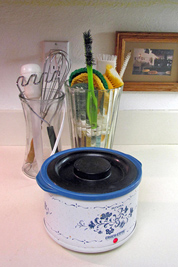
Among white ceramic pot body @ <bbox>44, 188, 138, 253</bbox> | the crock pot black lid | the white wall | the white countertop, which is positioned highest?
the white wall

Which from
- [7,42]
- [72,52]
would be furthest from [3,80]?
[72,52]

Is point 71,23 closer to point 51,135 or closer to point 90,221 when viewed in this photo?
point 51,135

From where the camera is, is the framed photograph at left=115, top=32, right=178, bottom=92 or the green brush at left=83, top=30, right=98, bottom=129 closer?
the green brush at left=83, top=30, right=98, bottom=129

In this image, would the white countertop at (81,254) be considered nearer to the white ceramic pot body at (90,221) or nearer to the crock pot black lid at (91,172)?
the white ceramic pot body at (90,221)

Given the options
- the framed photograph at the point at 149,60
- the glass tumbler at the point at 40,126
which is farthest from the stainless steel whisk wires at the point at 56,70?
the framed photograph at the point at 149,60

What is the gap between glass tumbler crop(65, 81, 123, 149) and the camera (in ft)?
2.05

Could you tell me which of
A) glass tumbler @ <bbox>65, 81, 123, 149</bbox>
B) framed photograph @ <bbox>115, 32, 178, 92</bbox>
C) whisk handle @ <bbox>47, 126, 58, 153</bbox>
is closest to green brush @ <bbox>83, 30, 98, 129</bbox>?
glass tumbler @ <bbox>65, 81, 123, 149</bbox>

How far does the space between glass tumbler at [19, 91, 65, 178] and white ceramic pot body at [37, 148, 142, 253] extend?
0.21m

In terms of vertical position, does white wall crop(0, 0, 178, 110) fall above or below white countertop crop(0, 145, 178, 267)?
above

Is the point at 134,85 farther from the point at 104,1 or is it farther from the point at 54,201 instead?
the point at 54,201

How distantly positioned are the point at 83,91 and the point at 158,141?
1.31 ft

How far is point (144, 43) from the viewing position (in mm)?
770

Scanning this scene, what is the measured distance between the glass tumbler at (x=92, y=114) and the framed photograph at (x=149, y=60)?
0.16 metres

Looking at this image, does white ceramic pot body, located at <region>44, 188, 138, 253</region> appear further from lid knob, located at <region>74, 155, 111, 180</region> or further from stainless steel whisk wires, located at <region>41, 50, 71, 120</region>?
stainless steel whisk wires, located at <region>41, 50, 71, 120</region>
